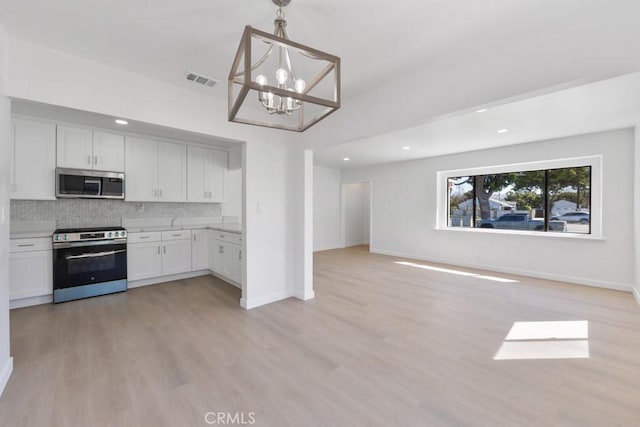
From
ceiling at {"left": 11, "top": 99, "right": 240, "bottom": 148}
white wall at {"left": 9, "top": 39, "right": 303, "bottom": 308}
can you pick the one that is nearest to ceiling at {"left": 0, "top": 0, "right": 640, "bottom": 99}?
white wall at {"left": 9, "top": 39, "right": 303, "bottom": 308}

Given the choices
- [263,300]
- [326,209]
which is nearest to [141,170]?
[263,300]

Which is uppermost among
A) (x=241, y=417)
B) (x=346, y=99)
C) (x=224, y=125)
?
(x=346, y=99)

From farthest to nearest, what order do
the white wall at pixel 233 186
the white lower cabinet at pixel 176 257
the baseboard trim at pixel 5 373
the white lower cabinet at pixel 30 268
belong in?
1. the white wall at pixel 233 186
2. the white lower cabinet at pixel 176 257
3. the white lower cabinet at pixel 30 268
4. the baseboard trim at pixel 5 373

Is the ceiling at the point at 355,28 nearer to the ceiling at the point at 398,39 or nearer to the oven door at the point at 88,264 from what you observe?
the ceiling at the point at 398,39

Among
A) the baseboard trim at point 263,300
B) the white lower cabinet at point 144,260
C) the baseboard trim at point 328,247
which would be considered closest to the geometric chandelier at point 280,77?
the baseboard trim at point 263,300

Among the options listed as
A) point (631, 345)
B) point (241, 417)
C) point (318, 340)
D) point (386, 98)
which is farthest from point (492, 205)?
point (241, 417)

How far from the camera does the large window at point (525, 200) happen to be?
182 inches

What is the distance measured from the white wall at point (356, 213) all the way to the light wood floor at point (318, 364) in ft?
16.6

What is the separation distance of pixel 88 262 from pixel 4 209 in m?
2.03

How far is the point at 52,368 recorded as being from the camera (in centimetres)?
209

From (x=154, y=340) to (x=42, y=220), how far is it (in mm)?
2936

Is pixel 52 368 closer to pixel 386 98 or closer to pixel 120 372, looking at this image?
pixel 120 372

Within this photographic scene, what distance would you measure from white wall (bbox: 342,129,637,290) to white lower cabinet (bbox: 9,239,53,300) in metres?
6.40

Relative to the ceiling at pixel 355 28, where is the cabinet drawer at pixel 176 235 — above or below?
below
